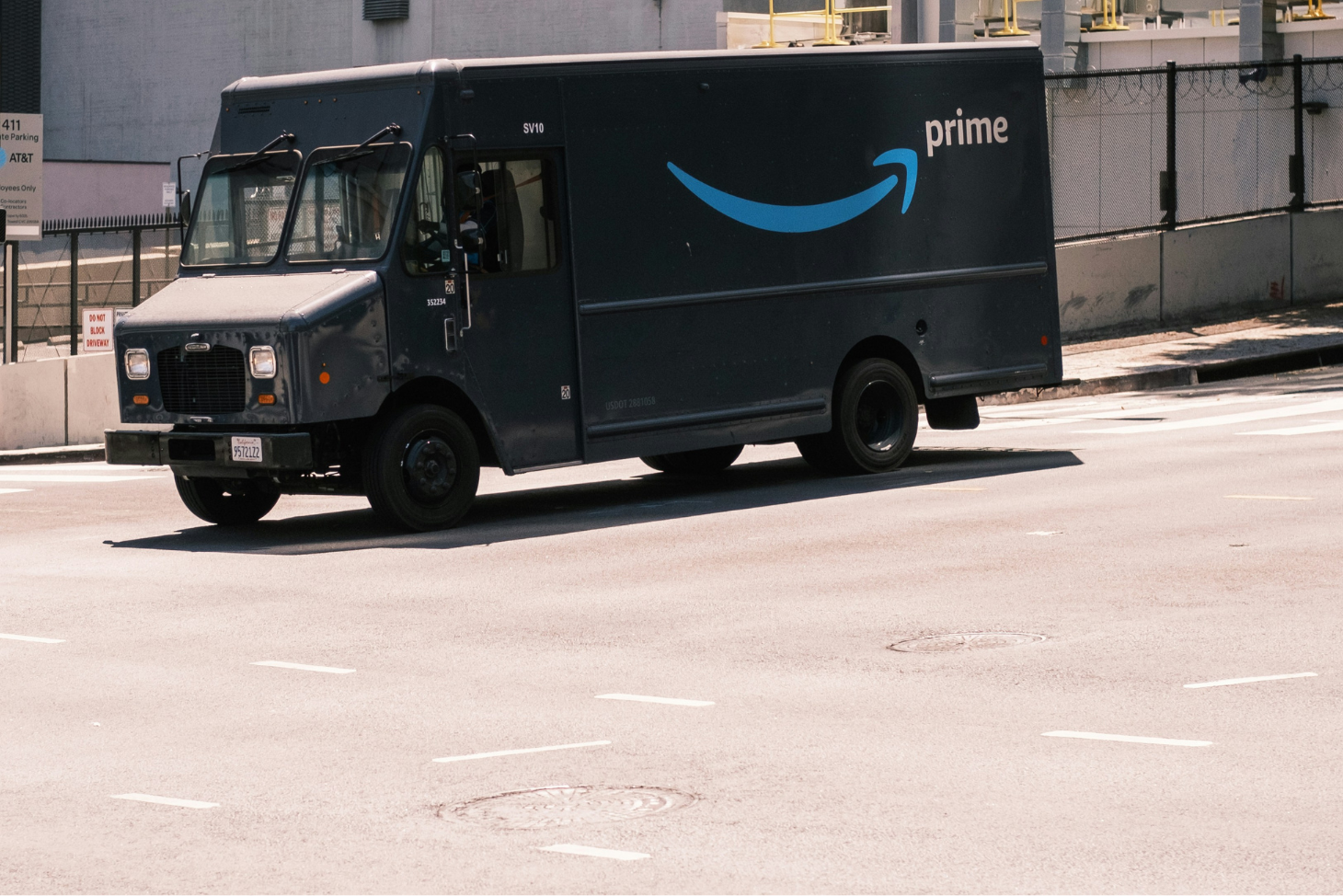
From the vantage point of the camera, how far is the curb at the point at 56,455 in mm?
22625

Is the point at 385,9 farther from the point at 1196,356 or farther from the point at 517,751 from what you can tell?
the point at 517,751

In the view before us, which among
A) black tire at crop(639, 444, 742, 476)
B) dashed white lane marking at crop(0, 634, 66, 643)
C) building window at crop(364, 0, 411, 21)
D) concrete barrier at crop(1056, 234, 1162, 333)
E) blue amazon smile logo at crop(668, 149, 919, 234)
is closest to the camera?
dashed white lane marking at crop(0, 634, 66, 643)

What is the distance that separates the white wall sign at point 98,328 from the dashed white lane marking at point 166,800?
1758cm

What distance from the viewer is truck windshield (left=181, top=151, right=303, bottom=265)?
14.4m

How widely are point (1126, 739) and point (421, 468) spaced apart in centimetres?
730

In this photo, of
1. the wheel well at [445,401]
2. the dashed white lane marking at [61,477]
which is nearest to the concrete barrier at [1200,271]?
the dashed white lane marking at [61,477]

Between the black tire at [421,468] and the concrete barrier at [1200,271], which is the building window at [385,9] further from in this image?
the black tire at [421,468]

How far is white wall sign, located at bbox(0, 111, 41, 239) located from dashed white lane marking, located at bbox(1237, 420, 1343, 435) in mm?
14012

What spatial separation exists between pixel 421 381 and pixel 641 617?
408cm

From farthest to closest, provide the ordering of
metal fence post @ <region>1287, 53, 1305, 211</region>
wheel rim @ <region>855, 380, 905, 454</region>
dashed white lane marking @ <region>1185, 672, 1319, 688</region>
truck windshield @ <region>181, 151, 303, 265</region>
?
metal fence post @ <region>1287, 53, 1305, 211</region> < wheel rim @ <region>855, 380, 905, 454</region> < truck windshield @ <region>181, 151, 303, 265</region> < dashed white lane marking @ <region>1185, 672, 1319, 688</region>

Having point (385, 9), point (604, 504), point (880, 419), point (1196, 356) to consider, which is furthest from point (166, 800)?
point (385, 9)

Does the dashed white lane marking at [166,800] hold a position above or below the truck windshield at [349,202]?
below

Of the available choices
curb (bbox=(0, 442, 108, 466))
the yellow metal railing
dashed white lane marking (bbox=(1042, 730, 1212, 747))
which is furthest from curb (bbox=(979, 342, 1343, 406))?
dashed white lane marking (bbox=(1042, 730, 1212, 747))

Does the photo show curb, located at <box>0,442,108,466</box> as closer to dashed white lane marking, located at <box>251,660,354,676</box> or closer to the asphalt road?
the asphalt road
